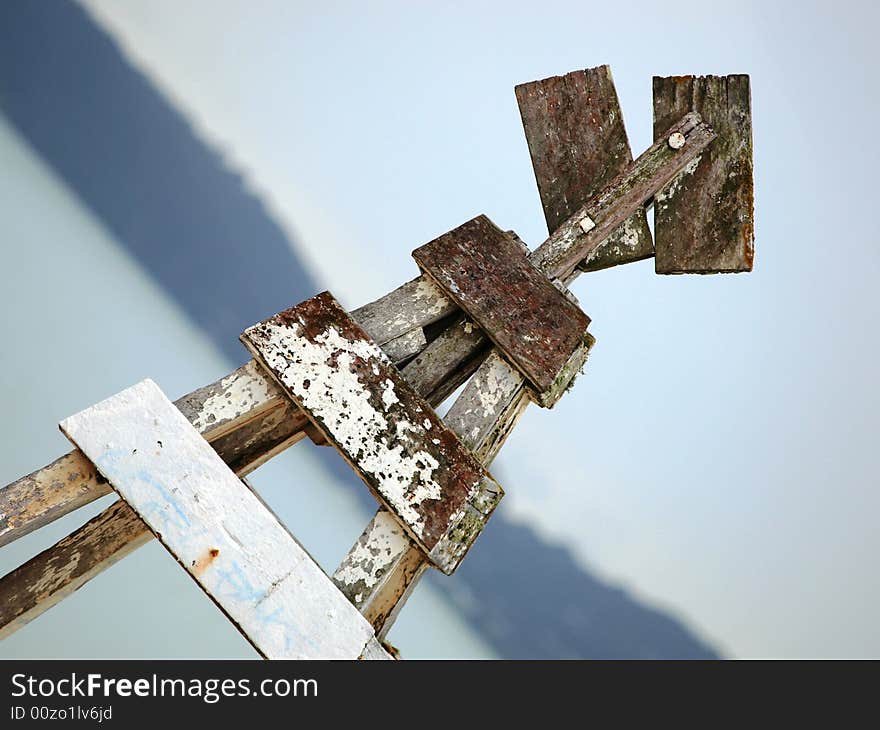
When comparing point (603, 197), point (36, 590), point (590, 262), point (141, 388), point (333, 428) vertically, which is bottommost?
point (36, 590)

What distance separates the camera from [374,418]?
5.69 ft

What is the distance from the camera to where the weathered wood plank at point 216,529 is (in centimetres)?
157

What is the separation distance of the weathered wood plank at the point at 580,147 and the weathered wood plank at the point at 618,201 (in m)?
0.09

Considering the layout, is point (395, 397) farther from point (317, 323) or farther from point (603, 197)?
point (603, 197)

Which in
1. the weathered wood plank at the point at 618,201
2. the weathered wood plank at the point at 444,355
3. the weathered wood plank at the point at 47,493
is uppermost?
the weathered wood plank at the point at 618,201

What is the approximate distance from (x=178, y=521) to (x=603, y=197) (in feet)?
4.34

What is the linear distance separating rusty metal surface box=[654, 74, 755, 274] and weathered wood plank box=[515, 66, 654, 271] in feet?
0.27

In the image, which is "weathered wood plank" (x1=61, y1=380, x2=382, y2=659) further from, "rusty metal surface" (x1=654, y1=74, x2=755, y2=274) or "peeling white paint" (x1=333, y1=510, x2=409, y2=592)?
"rusty metal surface" (x1=654, y1=74, x2=755, y2=274)

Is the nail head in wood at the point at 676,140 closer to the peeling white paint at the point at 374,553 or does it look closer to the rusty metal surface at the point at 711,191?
the rusty metal surface at the point at 711,191

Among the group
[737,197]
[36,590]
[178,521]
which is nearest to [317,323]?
[178,521]

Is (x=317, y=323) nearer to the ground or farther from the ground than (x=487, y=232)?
nearer to the ground

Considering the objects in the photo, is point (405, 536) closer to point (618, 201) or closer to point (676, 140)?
point (618, 201)

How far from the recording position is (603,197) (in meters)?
2.25

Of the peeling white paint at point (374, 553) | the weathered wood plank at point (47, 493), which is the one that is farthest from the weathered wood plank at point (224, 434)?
the peeling white paint at point (374, 553)
